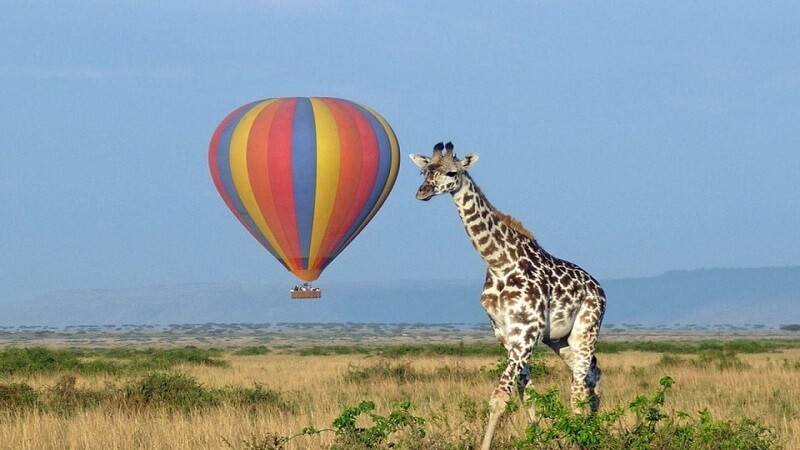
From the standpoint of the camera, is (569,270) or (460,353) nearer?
(569,270)

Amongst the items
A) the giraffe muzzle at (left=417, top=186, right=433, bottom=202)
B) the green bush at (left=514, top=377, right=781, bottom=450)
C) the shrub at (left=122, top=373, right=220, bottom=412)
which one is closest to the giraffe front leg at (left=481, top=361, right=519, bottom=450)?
the green bush at (left=514, top=377, right=781, bottom=450)

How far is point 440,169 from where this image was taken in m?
11.9

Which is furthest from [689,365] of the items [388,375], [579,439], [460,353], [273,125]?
[579,439]

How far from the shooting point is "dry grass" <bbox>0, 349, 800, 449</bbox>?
13000mm

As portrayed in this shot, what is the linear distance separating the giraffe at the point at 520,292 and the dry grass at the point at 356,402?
829 millimetres

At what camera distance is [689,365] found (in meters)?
32.0

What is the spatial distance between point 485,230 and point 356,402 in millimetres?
7762

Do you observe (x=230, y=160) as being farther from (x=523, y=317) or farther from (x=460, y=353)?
(x=523, y=317)

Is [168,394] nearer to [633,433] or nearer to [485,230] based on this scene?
[485,230]

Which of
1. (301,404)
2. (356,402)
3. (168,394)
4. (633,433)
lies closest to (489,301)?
(633,433)

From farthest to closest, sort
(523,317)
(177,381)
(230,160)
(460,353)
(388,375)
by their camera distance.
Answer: (460,353) → (230,160) → (388,375) → (177,381) → (523,317)

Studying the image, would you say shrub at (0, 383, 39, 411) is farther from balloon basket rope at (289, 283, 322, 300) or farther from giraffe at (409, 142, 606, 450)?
balloon basket rope at (289, 283, 322, 300)

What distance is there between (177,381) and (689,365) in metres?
17.5

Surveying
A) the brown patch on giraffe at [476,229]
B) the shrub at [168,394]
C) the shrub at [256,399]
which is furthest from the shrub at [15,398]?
the brown patch on giraffe at [476,229]
